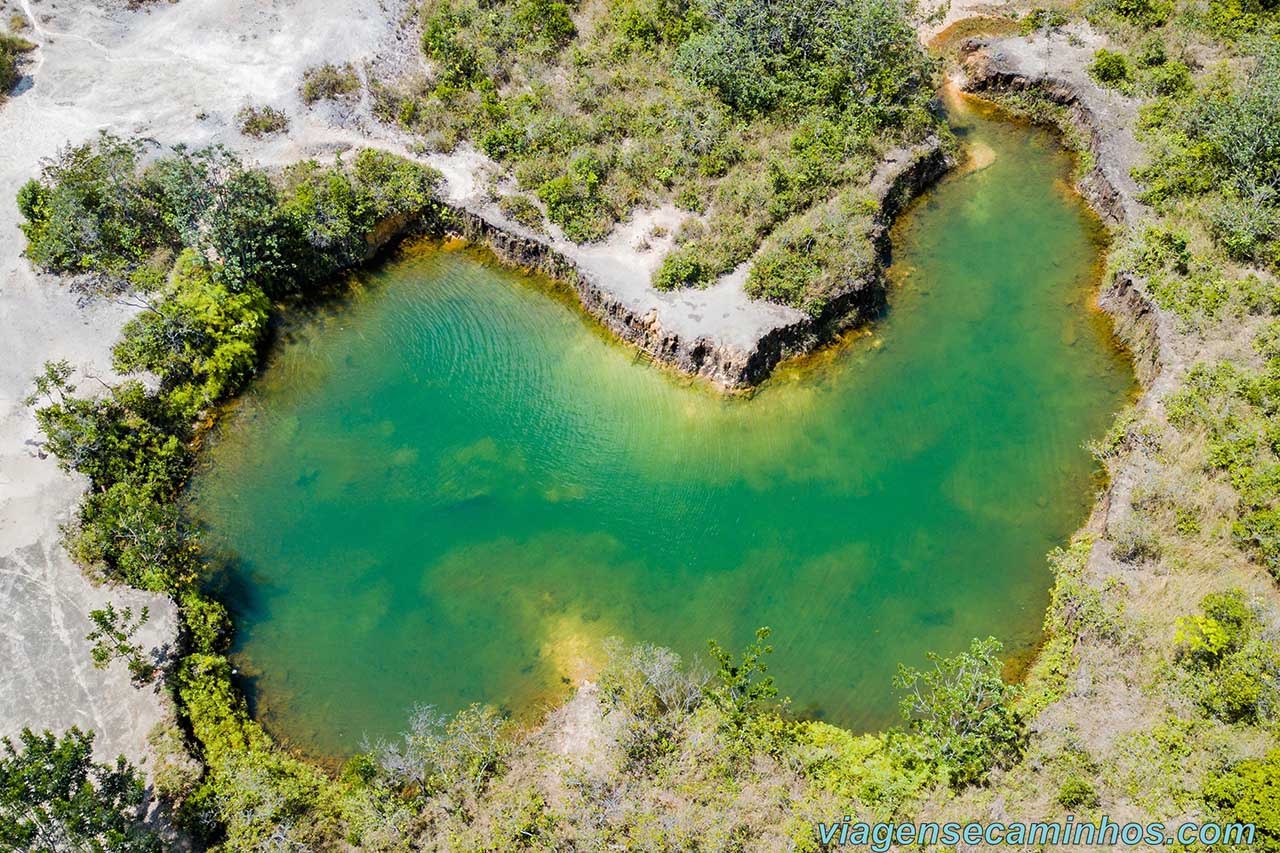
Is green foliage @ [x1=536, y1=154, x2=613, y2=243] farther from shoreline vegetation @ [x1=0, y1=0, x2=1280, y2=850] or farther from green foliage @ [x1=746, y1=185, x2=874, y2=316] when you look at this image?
shoreline vegetation @ [x1=0, y1=0, x2=1280, y2=850]

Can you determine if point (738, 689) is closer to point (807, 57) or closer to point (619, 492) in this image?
point (619, 492)

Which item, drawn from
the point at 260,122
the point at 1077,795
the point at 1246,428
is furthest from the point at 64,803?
the point at 1246,428

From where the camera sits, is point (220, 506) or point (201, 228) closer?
point (220, 506)

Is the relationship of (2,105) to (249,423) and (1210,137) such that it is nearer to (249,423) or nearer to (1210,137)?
(249,423)

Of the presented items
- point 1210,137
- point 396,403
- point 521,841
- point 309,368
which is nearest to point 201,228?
point 309,368

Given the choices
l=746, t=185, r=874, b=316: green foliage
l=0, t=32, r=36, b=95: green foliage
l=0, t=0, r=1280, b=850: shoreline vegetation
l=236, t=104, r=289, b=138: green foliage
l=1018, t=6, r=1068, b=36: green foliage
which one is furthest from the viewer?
l=1018, t=6, r=1068, b=36: green foliage

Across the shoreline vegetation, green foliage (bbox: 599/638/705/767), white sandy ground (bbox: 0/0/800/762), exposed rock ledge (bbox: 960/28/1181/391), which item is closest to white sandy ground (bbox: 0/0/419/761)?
white sandy ground (bbox: 0/0/800/762)

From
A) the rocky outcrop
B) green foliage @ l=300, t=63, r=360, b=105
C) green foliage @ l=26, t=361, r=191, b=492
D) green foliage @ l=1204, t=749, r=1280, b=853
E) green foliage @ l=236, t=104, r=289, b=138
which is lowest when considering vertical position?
green foliage @ l=26, t=361, r=191, b=492

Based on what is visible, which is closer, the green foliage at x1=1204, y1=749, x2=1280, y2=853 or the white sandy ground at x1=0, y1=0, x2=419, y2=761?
the green foliage at x1=1204, y1=749, x2=1280, y2=853
